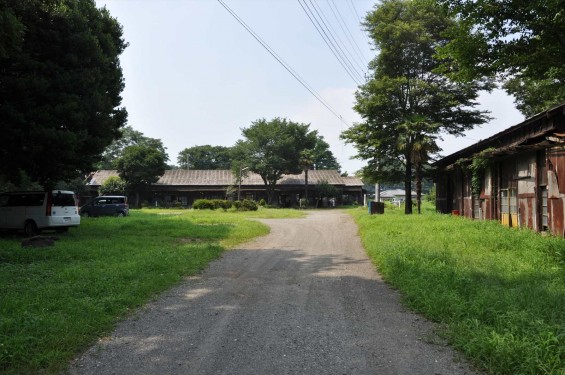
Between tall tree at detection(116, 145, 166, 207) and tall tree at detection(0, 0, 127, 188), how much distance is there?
3573cm

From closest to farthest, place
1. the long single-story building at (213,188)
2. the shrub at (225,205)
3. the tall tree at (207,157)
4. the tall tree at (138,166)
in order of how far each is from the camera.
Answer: the shrub at (225,205) → the tall tree at (138,166) → the long single-story building at (213,188) → the tall tree at (207,157)

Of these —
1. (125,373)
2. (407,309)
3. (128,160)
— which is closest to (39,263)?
(125,373)

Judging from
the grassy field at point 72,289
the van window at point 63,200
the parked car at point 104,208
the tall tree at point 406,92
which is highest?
the tall tree at point 406,92

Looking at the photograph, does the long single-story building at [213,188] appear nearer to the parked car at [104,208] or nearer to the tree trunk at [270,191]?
the tree trunk at [270,191]

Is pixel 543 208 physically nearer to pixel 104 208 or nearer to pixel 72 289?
pixel 72 289

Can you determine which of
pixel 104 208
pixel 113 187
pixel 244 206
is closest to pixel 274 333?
pixel 104 208

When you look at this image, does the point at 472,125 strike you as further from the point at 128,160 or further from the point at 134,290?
the point at 128,160

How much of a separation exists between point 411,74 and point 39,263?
24.7 meters

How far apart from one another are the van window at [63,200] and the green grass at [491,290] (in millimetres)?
12052

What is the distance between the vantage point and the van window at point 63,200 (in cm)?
1608

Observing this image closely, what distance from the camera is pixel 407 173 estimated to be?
92.7 feet

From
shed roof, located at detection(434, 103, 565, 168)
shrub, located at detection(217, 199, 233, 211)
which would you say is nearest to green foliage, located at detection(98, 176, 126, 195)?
shrub, located at detection(217, 199, 233, 211)

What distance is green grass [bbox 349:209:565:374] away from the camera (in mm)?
4086

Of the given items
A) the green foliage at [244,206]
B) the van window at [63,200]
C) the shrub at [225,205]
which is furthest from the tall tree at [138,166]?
the van window at [63,200]
